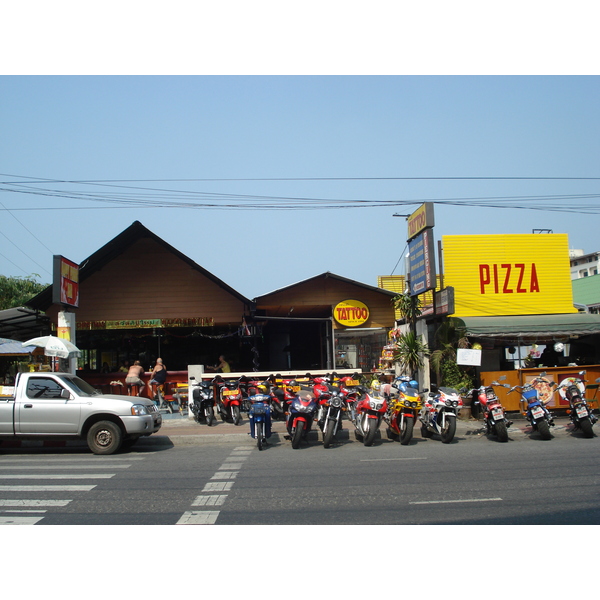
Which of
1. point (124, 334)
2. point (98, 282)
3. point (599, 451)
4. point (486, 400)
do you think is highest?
point (98, 282)

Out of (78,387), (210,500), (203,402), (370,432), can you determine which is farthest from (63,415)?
(370,432)

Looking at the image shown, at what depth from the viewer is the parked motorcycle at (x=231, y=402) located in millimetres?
14758

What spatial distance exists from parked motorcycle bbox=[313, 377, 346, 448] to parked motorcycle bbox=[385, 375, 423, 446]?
108cm

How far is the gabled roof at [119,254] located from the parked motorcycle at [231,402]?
6560 millimetres

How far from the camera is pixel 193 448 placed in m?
12.6

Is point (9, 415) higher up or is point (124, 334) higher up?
point (124, 334)

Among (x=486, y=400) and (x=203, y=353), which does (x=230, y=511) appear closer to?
(x=486, y=400)

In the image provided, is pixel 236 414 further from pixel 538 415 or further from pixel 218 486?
pixel 538 415

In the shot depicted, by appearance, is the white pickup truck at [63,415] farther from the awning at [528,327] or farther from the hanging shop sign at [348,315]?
the hanging shop sign at [348,315]

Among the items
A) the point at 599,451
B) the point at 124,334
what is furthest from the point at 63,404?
the point at 124,334

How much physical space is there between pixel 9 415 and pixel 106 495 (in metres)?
4.80

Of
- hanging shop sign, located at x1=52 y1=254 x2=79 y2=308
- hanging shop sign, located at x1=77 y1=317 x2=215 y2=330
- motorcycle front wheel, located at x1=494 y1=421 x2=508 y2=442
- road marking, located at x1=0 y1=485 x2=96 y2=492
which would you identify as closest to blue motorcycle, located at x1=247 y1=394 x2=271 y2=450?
road marking, located at x1=0 y1=485 x2=96 y2=492

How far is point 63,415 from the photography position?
11734 mm

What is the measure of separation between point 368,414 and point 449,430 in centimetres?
178
